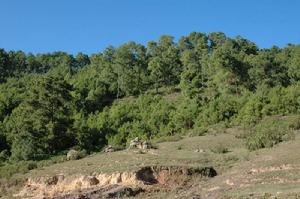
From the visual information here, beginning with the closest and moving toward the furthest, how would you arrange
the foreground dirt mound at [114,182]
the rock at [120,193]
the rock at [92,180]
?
the rock at [120,193]
the foreground dirt mound at [114,182]
the rock at [92,180]

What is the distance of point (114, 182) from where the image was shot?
132 ft

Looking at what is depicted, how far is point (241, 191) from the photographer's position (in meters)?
31.4

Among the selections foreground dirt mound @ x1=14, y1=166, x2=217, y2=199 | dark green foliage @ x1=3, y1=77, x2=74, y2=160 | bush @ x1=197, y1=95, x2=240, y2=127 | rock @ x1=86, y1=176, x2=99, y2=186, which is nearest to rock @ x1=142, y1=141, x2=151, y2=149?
foreground dirt mound @ x1=14, y1=166, x2=217, y2=199

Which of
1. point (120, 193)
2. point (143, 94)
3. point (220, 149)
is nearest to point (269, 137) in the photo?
point (220, 149)

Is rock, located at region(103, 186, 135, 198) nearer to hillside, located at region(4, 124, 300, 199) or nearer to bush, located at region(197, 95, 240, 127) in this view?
hillside, located at region(4, 124, 300, 199)

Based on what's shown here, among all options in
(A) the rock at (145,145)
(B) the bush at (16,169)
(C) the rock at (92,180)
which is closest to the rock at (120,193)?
(C) the rock at (92,180)

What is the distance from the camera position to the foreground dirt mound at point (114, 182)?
38.2m

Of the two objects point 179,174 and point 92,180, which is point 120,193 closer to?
point 92,180

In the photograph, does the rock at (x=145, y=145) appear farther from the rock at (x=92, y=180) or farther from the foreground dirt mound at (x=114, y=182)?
the rock at (x=92, y=180)

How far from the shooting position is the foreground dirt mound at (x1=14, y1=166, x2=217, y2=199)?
125ft

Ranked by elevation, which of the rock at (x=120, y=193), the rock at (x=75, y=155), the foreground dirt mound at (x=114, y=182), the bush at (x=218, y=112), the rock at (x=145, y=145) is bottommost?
the rock at (x=120, y=193)

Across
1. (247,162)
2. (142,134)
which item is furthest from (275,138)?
(142,134)

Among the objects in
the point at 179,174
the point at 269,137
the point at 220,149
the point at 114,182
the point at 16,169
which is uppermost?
the point at 269,137

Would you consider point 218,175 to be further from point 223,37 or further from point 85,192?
point 223,37
